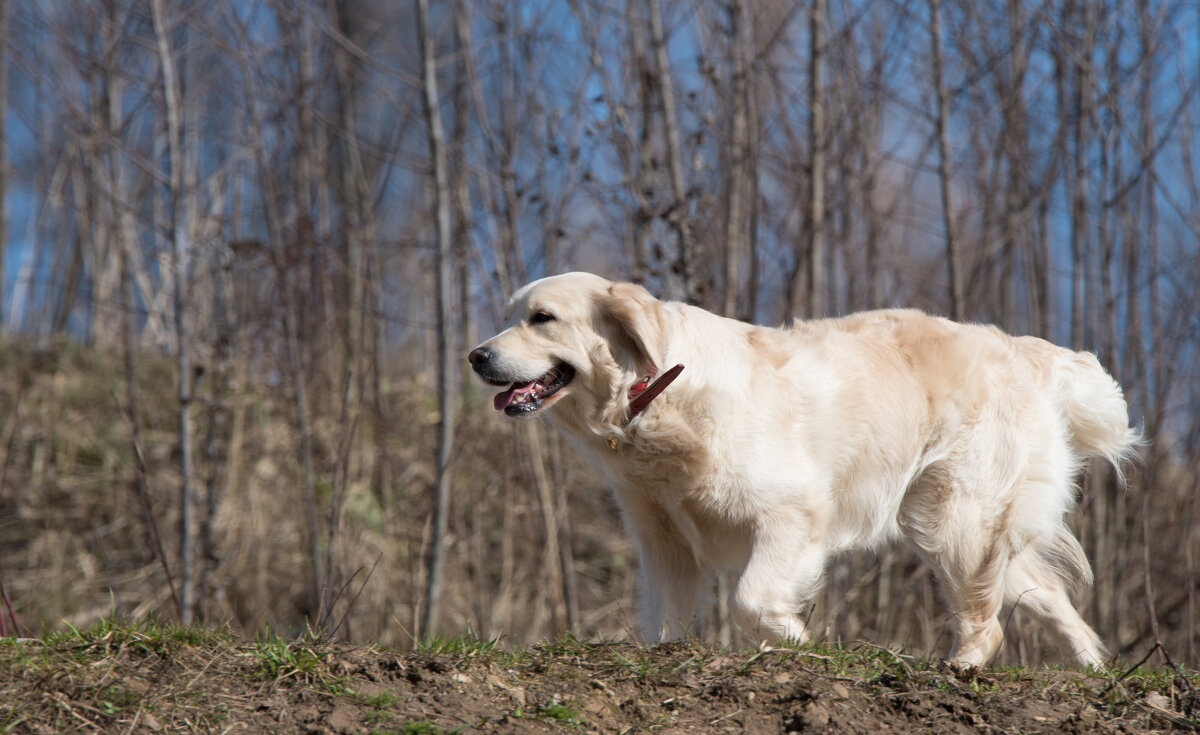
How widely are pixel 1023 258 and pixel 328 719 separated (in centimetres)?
622

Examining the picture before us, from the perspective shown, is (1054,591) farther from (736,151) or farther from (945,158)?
(736,151)

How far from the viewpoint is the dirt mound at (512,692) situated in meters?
2.36

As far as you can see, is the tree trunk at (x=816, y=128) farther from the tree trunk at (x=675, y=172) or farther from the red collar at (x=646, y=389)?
the red collar at (x=646, y=389)

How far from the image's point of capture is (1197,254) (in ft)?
19.2

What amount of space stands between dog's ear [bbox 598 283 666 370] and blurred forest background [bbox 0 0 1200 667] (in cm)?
162

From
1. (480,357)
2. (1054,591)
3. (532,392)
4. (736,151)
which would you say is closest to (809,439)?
(532,392)

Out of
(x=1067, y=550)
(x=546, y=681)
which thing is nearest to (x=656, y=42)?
(x=1067, y=550)

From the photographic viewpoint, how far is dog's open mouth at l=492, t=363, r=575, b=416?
11.7 ft

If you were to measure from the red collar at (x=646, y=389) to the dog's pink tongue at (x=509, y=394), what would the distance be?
373mm

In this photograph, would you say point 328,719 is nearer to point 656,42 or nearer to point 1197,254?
point 656,42

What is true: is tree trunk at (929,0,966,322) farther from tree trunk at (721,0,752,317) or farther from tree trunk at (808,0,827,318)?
tree trunk at (721,0,752,317)

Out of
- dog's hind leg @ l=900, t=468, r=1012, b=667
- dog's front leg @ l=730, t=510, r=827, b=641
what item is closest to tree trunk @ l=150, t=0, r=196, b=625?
dog's front leg @ l=730, t=510, r=827, b=641

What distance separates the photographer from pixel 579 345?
3.69m

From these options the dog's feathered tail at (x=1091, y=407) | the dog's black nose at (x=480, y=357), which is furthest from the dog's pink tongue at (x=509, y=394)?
the dog's feathered tail at (x=1091, y=407)
